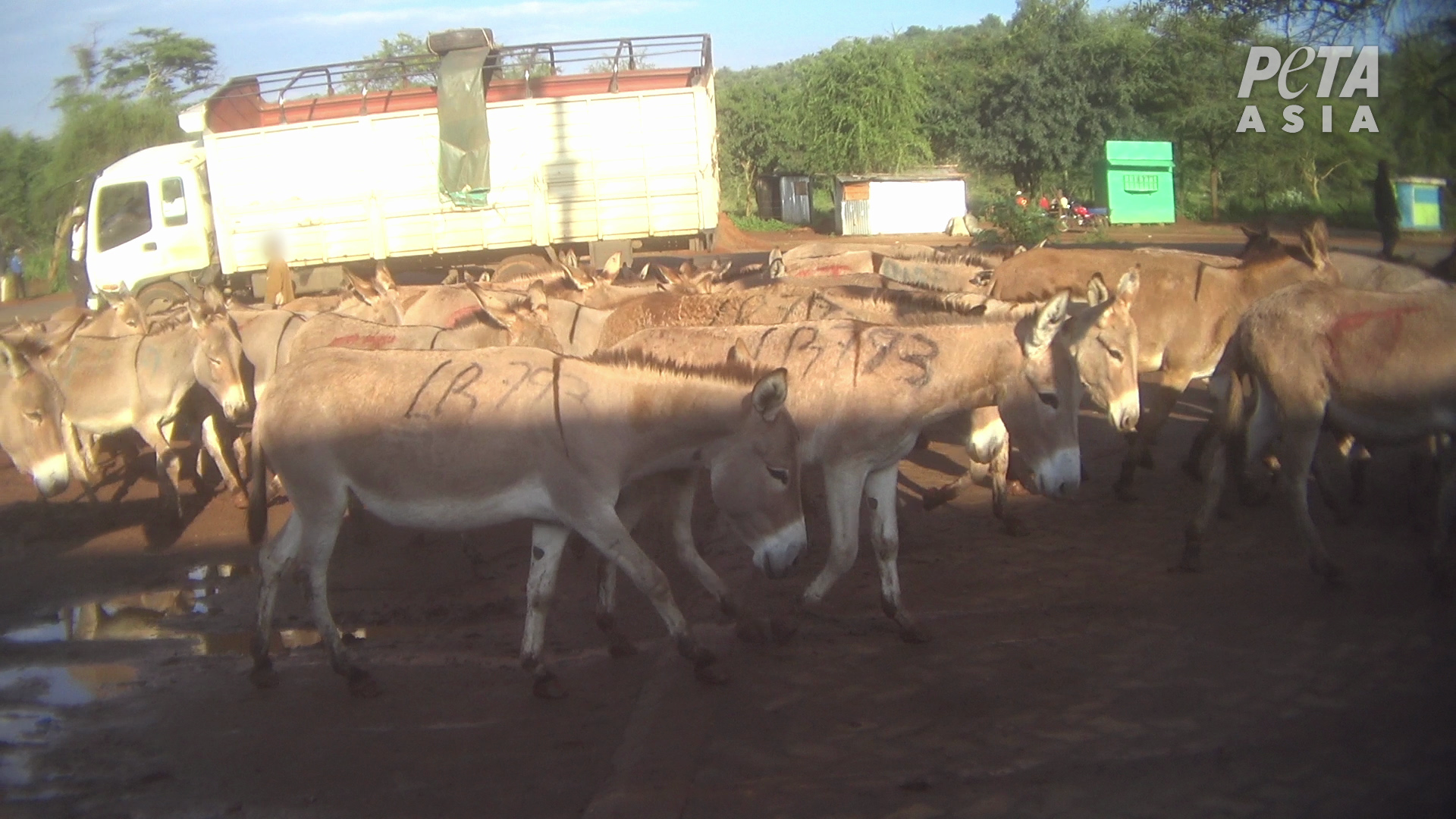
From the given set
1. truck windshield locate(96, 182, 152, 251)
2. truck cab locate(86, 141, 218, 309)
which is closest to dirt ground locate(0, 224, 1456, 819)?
truck cab locate(86, 141, 218, 309)

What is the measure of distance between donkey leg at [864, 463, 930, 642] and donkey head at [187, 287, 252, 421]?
5631mm

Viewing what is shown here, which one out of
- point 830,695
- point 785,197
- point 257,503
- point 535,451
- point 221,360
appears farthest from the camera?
point 785,197

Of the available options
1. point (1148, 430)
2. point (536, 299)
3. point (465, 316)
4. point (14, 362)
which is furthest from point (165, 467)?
point (1148, 430)

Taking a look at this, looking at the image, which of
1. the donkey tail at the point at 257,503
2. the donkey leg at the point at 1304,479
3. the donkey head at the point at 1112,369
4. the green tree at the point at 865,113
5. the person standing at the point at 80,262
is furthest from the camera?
the green tree at the point at 865,113

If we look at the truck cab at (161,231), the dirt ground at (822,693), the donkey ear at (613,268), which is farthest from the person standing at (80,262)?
the dirt ground at (822,693)

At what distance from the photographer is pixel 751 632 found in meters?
6.17

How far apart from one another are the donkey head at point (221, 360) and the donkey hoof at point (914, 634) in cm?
607

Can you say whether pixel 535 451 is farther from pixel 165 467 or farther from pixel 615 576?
pixel 165 467

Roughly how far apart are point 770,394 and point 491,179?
14.2 metres

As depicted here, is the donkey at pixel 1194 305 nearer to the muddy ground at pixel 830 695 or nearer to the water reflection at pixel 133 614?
the muddy ground at pixel 830 695

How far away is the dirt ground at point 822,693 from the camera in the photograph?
455cm

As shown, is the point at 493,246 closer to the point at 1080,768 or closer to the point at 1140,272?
the point at 1140,272

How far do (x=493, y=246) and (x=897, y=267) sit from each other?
945cm

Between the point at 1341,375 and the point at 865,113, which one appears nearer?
the point at 1341,375
